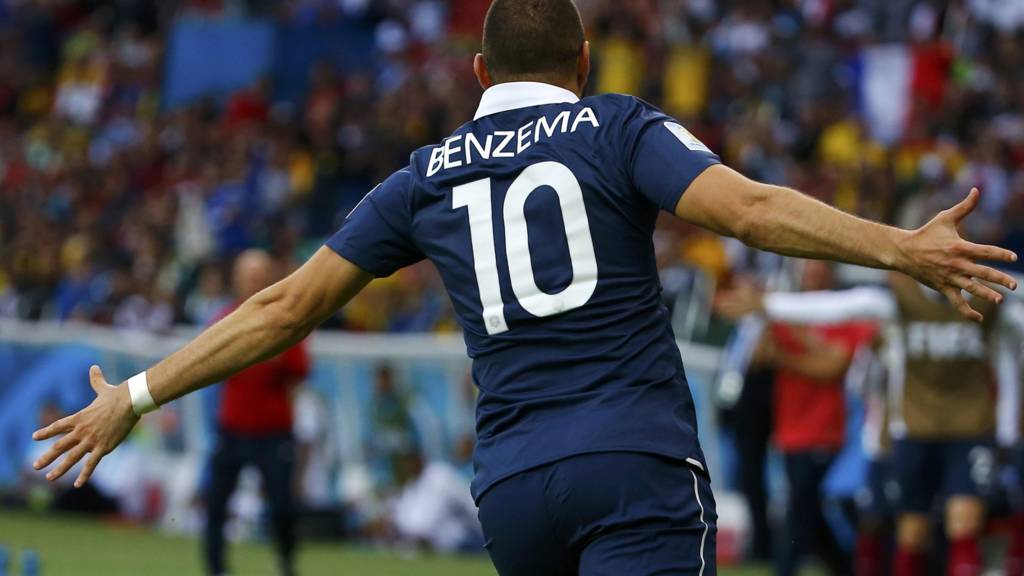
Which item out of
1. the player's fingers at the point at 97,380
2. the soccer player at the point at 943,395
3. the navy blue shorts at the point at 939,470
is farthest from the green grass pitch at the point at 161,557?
the player's fingers at the point at 97,380

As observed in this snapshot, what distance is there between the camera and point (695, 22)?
2139cm

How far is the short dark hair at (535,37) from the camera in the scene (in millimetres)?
4848

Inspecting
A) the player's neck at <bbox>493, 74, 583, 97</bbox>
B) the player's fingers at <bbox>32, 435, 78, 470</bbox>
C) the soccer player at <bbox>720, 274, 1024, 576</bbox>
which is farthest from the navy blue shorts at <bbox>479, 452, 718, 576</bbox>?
the soccer player at <bbox>720, 274, 1024, 576</bbox>

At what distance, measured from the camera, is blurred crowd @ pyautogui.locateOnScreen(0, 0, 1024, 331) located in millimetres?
17953

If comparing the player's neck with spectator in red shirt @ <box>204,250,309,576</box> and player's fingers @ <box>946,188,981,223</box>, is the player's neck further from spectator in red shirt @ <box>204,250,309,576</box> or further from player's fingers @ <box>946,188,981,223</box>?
spectator in red shirt @ <box>204,250,309,576</box>

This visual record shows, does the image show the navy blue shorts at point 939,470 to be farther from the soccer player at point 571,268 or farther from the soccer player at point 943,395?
the soccer player at point 571,268

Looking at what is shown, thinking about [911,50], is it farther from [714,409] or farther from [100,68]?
[100,68]

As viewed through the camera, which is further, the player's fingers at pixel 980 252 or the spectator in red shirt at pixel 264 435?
the spectator in red shirt at pixel 264 435

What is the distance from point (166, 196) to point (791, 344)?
1377cm

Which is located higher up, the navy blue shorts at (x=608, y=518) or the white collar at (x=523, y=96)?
the white collar at (x=523, y=96)

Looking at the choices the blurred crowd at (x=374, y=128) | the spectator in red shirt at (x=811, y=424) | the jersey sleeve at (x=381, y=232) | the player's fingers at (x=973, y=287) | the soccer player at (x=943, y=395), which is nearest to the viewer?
the player's fingers at (x=973, y=287)

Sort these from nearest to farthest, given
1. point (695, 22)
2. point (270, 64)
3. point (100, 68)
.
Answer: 1. point (695, 22)
2. point (270, 64)
3. point (100, 68)

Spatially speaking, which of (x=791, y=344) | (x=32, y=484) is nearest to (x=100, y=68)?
(x=32, y=484)

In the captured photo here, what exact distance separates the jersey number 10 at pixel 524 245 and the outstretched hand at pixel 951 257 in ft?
2.65
